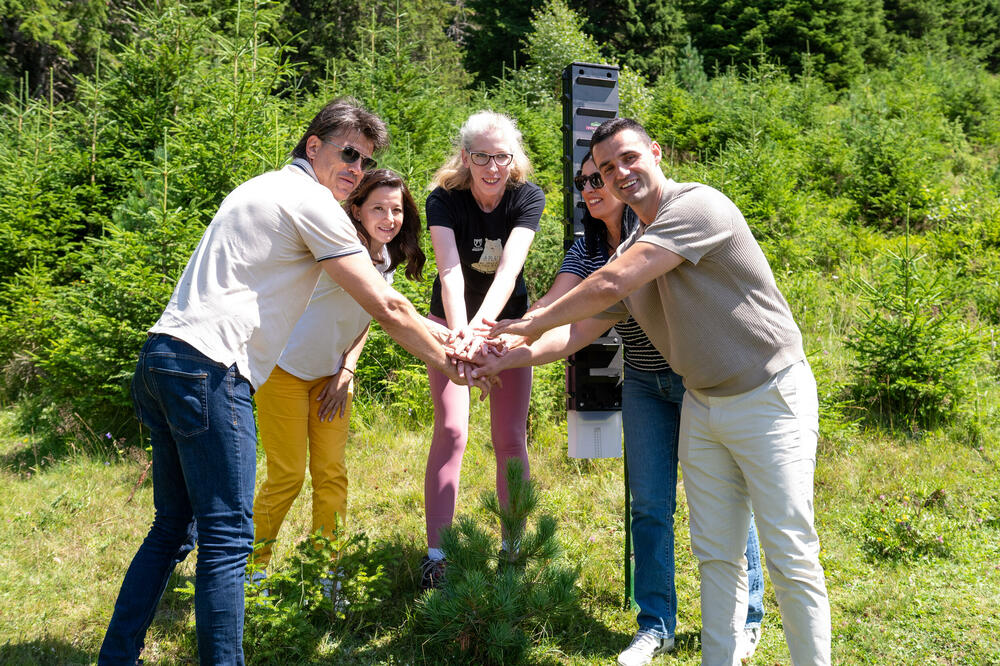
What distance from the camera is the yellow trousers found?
3.16 metres

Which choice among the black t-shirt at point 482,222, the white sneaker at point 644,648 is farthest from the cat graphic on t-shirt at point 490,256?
the white sneaker at point 644,648

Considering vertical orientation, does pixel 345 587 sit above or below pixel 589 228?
below

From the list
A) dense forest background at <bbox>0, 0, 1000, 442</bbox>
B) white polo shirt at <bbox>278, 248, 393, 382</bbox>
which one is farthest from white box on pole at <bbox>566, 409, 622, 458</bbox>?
dense forest background at <bbox>0, 0, 1000, 442</bbox>

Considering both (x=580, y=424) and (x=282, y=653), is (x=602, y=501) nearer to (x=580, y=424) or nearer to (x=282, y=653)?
(x=580, y=424)

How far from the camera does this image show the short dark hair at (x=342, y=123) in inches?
106

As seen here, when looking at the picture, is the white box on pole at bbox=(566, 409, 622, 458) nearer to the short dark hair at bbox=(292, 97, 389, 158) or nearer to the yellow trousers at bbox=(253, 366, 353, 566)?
the yellow trousers at bbox=(253, 366, 353, 566)

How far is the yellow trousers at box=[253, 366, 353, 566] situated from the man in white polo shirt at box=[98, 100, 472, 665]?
606mm

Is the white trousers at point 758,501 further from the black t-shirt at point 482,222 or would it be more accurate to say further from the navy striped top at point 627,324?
the black t-shirt at point 482,222

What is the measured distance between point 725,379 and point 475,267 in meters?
1.54

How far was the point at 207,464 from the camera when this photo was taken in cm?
229

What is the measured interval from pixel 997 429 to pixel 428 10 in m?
25.9

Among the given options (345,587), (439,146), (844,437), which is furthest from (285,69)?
(844,437)

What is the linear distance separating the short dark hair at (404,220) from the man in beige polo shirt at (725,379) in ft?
4.02

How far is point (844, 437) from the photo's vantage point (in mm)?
4965
